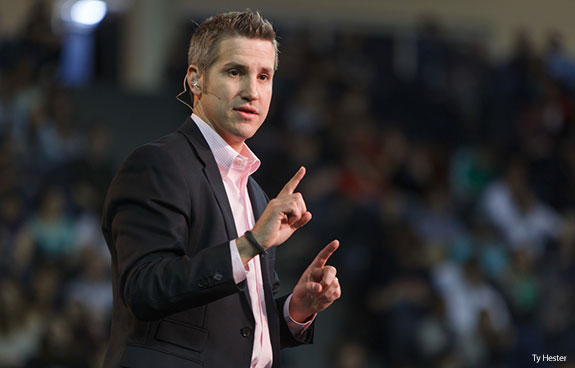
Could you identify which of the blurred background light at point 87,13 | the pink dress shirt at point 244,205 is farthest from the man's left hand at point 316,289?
the blurred background light at point 87,13

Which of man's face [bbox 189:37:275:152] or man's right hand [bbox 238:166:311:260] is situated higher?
man's face [bbox 189:37:275:152]

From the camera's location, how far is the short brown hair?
217cm

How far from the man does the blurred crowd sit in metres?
3.85

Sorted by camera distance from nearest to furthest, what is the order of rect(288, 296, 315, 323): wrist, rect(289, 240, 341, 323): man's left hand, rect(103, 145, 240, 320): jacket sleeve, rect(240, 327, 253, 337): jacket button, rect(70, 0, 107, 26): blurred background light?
rect(103, 145, 240, 320): jacket sleeve < rect(240, 327, 253, 337): jacket button < rect(289, 240, 341, 323): man's left hand < rect(288, 296, 315, 323): wrist < rect(70, 0, 107, 26): blurred background light

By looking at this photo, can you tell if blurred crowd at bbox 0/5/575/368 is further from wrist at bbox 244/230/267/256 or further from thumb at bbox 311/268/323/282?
wrist at bbox 244/230/267/256

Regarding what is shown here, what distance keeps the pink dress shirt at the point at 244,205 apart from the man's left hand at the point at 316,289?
12 cm

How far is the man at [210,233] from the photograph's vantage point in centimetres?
192

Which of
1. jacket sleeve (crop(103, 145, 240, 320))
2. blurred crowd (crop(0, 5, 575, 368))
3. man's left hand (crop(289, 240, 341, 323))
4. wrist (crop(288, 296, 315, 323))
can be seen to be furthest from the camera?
blurred crowd (crop(0, 5, 575, 368))

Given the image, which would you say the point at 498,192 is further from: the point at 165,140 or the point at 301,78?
the point at 165,140

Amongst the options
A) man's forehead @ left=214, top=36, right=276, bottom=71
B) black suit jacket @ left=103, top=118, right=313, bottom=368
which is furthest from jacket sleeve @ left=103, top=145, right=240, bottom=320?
man's forehead @ left=214, top=36, right=276, bottom=71

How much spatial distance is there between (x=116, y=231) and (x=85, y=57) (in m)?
8.26

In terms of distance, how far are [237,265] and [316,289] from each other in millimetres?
352

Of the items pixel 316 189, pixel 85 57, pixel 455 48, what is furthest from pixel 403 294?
pixel 85 57

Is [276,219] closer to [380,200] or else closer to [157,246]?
[157,246]
